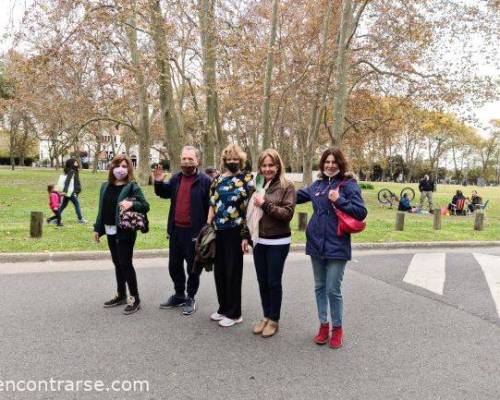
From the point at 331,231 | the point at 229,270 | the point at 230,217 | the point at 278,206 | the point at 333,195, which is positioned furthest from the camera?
the point at 229,270

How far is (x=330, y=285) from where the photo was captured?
3957 mm

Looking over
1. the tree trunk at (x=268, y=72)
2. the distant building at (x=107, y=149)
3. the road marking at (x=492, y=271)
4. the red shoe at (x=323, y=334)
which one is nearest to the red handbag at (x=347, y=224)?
the red shoe at (x=323, y=334)

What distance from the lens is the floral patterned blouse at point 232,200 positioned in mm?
4293

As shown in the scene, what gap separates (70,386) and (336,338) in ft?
7.82

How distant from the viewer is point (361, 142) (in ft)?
102

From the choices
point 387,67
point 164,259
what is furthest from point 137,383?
point 387,67

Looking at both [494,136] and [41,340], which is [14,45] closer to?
[41,340]

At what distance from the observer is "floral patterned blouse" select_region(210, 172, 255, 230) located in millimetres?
4293

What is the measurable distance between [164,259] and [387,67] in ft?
55.1

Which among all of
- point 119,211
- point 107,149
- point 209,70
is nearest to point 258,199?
point 119,211

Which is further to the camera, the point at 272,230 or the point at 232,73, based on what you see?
the point at 232,73

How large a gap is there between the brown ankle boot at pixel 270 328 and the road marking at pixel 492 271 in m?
2.98

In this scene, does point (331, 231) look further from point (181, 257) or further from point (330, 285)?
point (181, 257)

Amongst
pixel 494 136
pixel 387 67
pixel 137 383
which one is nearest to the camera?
pixel 137 383
